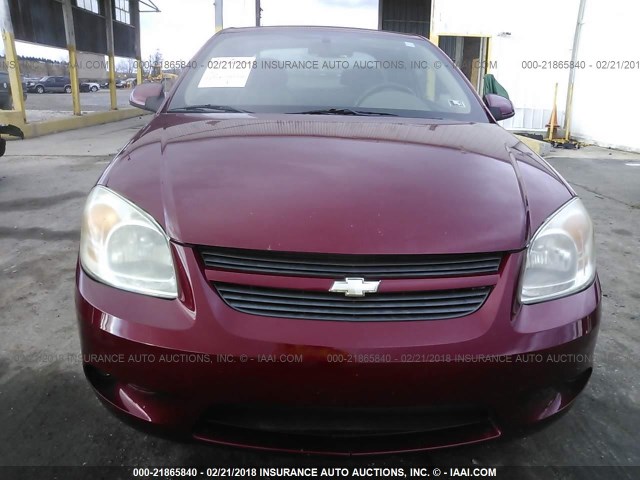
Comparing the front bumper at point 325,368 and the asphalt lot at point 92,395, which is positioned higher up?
the front bumper at point 325,368

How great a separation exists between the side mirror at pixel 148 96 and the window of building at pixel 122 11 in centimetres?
1517

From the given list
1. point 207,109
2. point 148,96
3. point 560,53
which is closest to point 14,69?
point 148,96

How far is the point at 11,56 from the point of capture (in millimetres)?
9586

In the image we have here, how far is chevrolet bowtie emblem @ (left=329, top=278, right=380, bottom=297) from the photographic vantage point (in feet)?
4.09

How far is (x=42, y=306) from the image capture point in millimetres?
2689

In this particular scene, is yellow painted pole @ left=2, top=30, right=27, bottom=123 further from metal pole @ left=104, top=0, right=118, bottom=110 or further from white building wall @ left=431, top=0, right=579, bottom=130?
white building wall @ left=431, top=0, right=579, bottom=130

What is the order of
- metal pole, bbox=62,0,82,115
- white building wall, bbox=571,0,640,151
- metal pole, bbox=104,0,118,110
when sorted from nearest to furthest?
1. white building wall, bbox=571,0,640,151
2. metal pole, bbox=62,0,82,115
3. metal pole, bbox=104,0,118,110

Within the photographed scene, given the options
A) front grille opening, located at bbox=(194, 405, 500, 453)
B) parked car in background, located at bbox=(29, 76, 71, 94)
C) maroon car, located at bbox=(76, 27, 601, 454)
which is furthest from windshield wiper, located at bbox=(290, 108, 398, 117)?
parked car in background, located at bbox=(29, 76, 71, 94)

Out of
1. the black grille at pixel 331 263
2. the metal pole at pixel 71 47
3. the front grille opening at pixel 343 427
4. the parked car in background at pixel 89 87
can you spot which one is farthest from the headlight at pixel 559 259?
the parked car in background at pixel 89 87

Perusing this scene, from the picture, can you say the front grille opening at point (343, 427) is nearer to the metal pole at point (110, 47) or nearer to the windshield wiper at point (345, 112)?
the windshield wiper at point (345, 112)

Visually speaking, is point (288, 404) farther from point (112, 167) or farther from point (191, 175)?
point (112, 167)

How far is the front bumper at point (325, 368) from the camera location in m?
1.21

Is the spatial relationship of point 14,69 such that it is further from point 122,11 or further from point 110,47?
point 122,11

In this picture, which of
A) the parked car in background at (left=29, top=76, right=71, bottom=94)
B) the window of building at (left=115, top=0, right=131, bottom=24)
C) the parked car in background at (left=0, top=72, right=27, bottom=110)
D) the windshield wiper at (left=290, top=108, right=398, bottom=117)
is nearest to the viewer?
the windshield wiper at (left=290, top=108, right=398, bottom=117)
